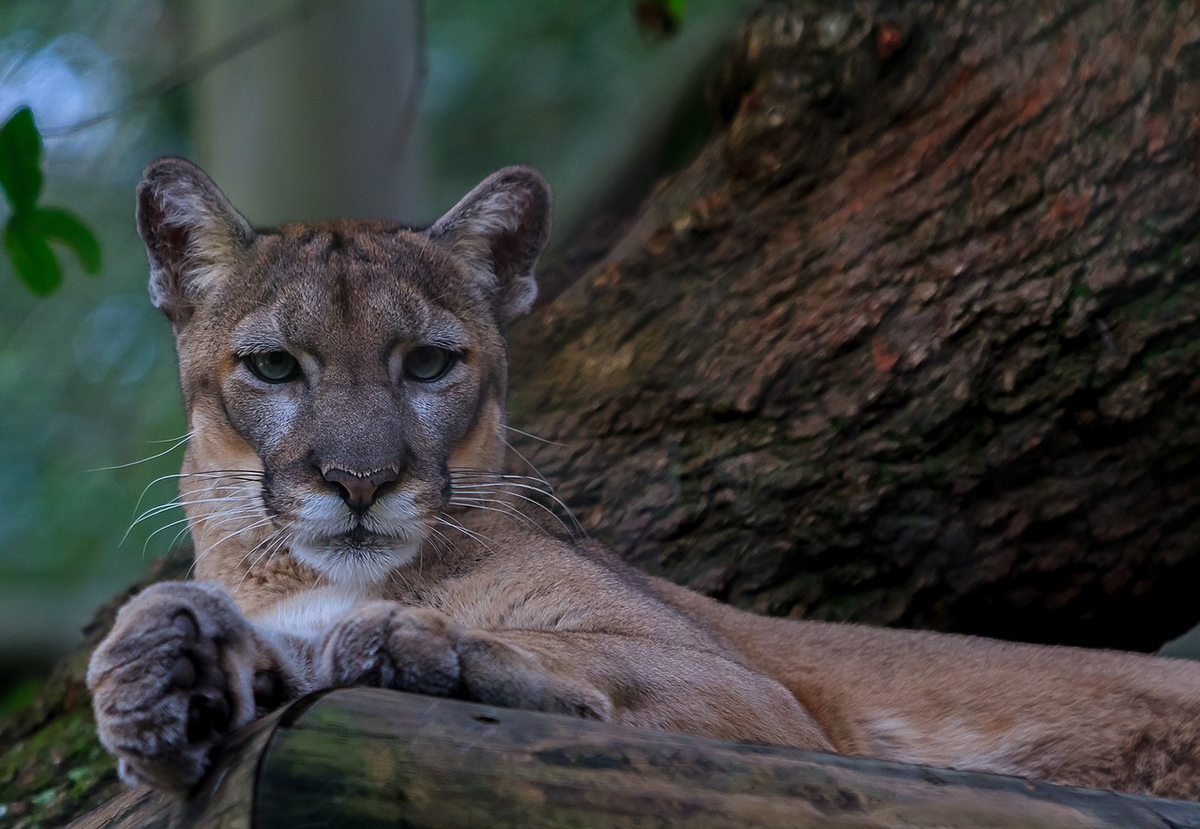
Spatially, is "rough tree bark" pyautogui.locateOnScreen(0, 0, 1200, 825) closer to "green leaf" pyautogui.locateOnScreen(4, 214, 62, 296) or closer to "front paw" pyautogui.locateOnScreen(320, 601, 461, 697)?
"green leaf" pyautogui.locateOnScreen(4, 214, 62, 296)

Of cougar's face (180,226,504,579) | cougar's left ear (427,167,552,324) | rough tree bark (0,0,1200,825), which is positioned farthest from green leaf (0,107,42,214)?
rough tree bark (0,0,1200,825)

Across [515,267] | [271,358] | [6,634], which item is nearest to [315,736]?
[271,358]

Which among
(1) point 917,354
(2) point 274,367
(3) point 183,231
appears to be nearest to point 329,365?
(2) point 274,367

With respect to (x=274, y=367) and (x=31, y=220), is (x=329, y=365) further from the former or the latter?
(x=31, y=220)

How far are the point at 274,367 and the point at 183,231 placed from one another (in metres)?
0.66

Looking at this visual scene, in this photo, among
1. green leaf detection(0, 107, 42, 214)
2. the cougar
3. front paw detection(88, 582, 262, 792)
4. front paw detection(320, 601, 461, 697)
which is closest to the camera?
front paw detection(88, 582, 262, 792)

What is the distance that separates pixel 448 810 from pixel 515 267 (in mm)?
2442

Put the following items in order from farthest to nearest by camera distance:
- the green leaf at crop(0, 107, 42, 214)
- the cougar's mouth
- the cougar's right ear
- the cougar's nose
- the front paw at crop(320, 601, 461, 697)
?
the cougar's right ear, the green leaf at crop(0, 107, 42, 214), the cougar's mouth, the cougar's nose, the front paw at crop(320, 601, 461, 697)

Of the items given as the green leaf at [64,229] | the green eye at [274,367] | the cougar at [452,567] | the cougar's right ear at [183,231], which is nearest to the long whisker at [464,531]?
the cougar at [452,567]

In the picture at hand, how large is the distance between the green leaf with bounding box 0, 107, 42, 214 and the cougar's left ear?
1.15 m

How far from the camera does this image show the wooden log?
6.00ft

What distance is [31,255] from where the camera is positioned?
3656mm

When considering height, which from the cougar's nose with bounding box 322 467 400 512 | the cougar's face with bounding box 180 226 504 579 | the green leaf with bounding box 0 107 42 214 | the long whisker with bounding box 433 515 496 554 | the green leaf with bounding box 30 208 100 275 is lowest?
the long whisker with bounding box 433 515 496 554

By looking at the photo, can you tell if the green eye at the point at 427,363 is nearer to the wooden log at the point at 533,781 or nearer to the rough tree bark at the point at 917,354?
the rough tree bark at the point at 917,354
